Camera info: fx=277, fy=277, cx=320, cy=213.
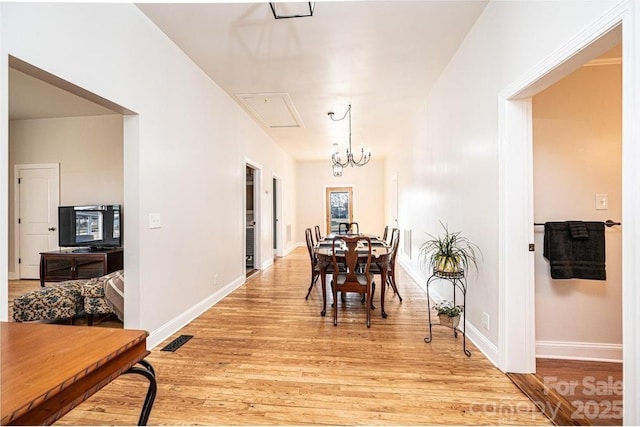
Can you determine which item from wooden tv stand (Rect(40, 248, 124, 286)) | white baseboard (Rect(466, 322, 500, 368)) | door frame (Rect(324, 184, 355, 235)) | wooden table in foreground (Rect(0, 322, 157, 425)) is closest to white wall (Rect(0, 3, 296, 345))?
wooden table in foreground (Rect(0, 322, 157, 425))

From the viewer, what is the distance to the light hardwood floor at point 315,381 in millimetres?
1590

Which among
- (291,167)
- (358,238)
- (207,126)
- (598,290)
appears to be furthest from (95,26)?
(291,167)

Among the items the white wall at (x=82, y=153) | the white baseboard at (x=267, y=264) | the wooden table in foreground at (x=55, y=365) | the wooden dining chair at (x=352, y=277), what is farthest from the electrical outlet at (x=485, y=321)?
the white wall at (x=82, y=153)

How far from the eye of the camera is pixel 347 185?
8930 millimetres

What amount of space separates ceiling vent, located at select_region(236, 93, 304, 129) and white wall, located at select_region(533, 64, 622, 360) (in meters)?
3.00

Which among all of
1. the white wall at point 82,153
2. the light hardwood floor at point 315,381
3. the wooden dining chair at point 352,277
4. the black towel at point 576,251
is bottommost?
the light hardwood floor at point 315,381

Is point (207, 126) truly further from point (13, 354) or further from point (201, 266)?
point (13, 354)

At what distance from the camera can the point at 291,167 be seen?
8.22 metres

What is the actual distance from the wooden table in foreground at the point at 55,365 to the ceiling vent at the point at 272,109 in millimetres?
3484

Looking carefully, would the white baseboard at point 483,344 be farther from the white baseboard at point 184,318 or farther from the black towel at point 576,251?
the white baseboard at point 184,318

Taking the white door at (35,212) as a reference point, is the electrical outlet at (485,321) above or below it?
below

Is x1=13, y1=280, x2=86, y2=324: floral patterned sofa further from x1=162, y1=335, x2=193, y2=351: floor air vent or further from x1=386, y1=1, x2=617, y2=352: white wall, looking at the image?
x1=386, y1=1, x2=617, y2=352: white wall

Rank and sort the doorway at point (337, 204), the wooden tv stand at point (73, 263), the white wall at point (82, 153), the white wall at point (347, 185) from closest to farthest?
the wooden tv stand at point (73, 263) < the white wall at point (82, 153) < the white wall at point (347, 185) < the doorway at point (337, 204)

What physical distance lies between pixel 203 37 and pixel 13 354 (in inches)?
107
